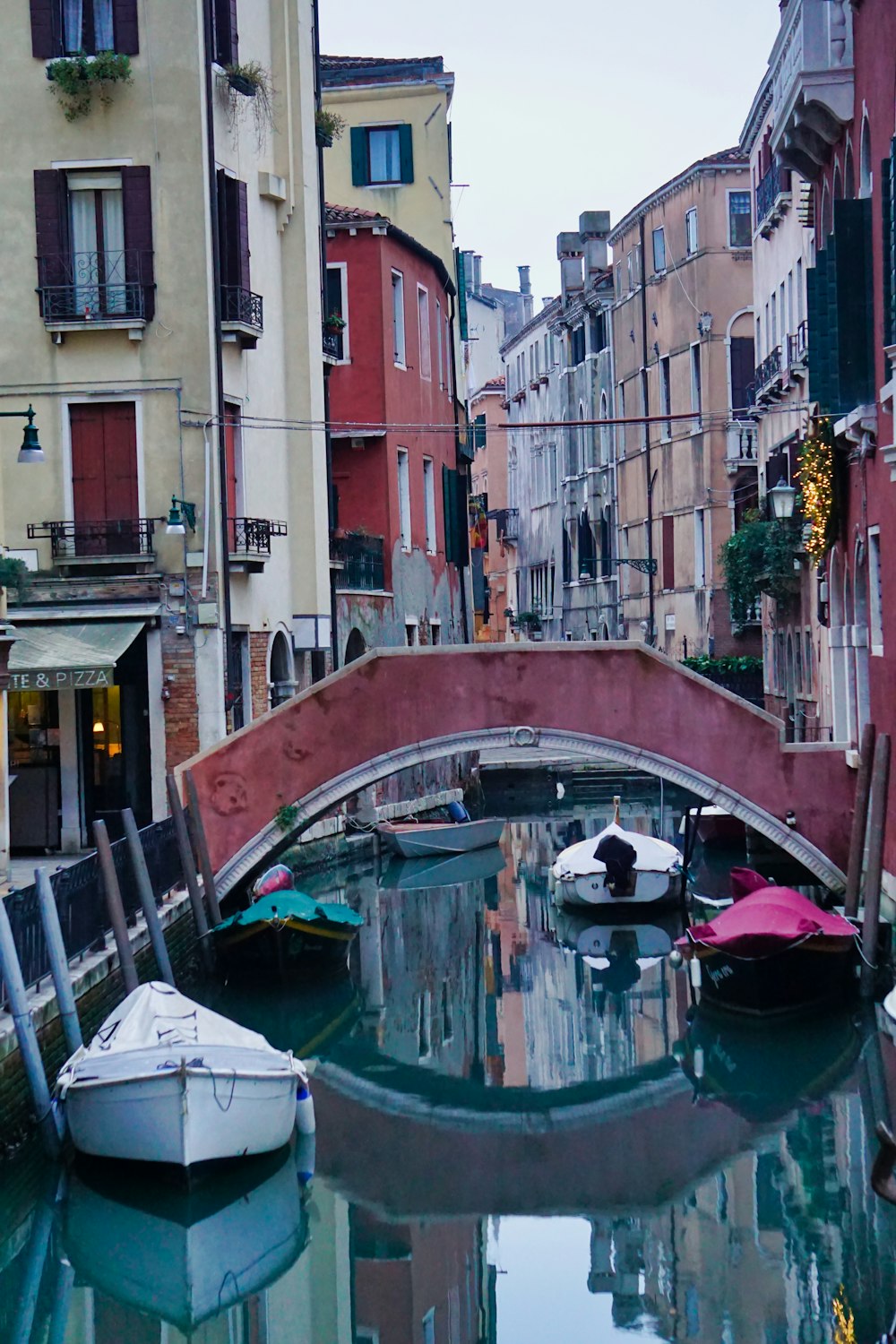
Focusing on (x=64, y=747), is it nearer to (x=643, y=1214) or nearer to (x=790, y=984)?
(x=790, y=984)

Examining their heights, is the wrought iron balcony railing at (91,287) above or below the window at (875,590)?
above

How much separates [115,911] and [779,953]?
5.08 meters

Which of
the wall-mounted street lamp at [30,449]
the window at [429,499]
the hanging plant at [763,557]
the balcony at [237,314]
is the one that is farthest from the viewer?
the window at [429,499]

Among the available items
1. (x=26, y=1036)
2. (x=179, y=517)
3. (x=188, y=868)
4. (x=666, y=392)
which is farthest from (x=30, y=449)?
(x=666, y=392)

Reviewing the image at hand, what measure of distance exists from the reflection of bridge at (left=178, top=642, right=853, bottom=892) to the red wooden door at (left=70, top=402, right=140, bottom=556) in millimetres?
3080

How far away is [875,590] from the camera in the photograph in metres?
15.7

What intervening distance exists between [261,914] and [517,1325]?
24.2ft

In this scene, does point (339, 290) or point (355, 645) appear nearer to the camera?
point (355, 645)

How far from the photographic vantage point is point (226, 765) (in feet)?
57.5

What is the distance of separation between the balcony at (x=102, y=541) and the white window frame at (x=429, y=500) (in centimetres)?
1037

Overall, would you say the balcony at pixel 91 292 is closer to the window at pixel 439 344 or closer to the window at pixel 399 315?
the window at pixel 399 315

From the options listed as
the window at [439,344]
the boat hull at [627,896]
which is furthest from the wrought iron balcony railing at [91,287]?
the window at [439,344]

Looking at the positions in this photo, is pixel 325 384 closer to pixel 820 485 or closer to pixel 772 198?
pixel 772 198

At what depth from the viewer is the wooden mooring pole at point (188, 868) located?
16578 millimetres
